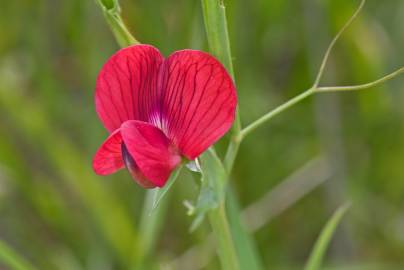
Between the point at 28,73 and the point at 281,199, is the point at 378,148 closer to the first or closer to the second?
the point at 281,199

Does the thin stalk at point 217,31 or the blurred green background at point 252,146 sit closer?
the thin stalk at point 217,31

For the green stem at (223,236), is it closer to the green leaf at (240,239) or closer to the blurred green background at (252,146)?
the green leaf at (240,239)

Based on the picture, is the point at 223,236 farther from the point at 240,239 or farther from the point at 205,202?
the point at 240,239

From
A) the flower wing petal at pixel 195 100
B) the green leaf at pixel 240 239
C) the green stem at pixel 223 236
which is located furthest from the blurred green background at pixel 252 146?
the flower wing petal at pixel 195 100

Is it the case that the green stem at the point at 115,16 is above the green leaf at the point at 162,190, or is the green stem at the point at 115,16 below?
above

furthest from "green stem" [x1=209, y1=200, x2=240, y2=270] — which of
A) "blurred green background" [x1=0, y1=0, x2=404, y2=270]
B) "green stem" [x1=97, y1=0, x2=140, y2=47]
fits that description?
"blurred green background" [x1=0, y1=0, x2=404, y2=270]

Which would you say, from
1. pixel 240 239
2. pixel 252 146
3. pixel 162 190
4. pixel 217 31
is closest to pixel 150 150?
pixel 162 190
